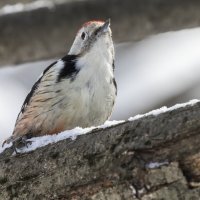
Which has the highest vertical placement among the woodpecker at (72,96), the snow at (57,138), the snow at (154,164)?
the woodpecker at (72,96)

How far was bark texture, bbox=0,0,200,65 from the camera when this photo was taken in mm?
4371

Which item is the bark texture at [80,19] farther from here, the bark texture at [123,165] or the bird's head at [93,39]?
the bark texture at [123,165]

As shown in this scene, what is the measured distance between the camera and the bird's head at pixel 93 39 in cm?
434

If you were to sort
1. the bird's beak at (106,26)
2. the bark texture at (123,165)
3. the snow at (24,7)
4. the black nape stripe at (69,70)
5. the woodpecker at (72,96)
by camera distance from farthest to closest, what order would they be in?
1. the snow at (24,7)
2. the bird's beak at (106,26)
3. the black nape stripe at (69,70)
4. the woodpecker at (72,96)
5. the bark texture at (123,165)

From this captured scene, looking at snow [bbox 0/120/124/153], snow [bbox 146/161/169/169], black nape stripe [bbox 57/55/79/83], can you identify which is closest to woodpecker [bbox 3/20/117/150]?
black nape stripe [bbox 57/55/79/83]

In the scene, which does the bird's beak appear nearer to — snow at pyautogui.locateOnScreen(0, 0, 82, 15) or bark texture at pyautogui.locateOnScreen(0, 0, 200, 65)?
bark texture at pyautogui.locateOnScreen(0, 0, 200, 65)

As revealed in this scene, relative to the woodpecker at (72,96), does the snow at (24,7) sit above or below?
above

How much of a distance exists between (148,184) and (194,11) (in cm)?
223

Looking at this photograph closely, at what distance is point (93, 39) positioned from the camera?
447 centimetres

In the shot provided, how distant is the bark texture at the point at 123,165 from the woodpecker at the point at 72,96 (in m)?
0.89

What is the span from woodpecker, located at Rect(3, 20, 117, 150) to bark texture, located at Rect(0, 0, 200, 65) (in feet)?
0.56

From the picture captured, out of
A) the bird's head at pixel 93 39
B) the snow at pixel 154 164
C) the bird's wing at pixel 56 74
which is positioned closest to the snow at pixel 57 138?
the snow at pixel 154 164

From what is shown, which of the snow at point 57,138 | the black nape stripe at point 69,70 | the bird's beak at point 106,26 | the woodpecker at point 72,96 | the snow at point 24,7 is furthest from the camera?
the snow at point 24,7

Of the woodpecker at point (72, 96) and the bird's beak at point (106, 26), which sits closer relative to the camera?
the woodpecker at point (72, 96)
